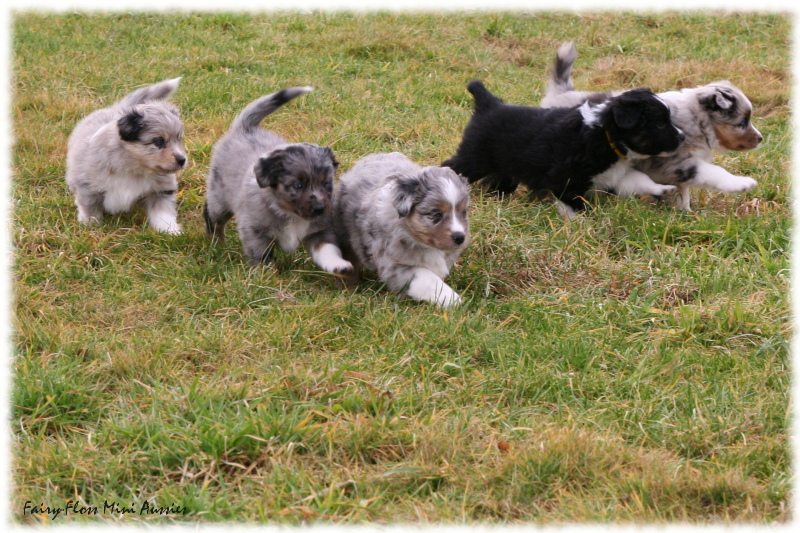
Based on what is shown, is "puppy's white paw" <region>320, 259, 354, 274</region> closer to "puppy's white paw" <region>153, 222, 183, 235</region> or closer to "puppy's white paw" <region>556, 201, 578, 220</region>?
"puppy's white paw" <region>153, 222, 183, 235</region>

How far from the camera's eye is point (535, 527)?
319 cm

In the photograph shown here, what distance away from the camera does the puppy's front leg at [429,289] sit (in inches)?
193

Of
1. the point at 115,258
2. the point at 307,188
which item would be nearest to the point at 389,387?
the point at 307,188

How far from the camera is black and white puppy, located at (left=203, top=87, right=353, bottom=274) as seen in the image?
5148 millimetres

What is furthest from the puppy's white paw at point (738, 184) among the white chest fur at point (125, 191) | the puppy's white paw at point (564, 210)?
the white chest fur at point (125, 191)

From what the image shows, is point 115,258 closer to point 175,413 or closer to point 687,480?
point 175,413

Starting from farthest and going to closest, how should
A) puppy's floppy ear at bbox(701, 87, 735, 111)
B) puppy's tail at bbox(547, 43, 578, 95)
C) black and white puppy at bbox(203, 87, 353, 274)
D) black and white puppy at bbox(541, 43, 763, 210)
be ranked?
puppy's tail at bbox(547, 43, 578, 95) → puppy's floppy ear at bbox(701, 87, 735, 111) → black and white puppy at bbox(541, 43, 763, 210) → black and white puppy at bbox(203, 87, 353, 274)

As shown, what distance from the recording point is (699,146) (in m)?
6.32

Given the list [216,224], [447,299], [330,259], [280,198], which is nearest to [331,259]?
[330,259]

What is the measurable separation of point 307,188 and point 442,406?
174 centimetres

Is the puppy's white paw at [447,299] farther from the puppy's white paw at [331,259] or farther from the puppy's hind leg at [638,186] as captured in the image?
the puppy's hind leg at [638,186]

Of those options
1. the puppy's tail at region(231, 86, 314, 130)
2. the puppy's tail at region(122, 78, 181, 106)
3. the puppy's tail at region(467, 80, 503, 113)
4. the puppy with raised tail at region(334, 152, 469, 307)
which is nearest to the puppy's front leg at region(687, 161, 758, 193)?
the puppy's tail at region(467, 80, 503, 113)

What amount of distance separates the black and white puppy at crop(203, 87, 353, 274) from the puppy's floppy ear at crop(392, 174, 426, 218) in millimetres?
432

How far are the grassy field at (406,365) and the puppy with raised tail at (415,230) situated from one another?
14 centimetres
